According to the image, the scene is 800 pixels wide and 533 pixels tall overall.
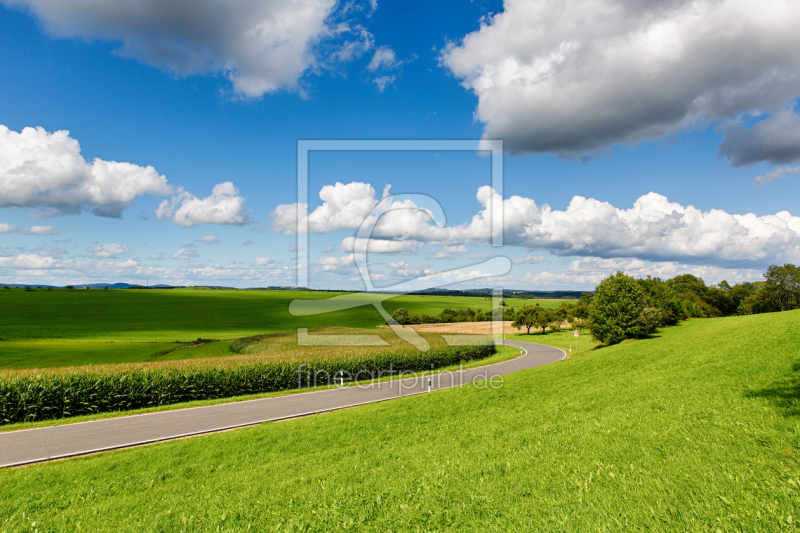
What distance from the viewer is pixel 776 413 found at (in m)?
7.79

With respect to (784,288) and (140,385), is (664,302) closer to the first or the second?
(784,288)

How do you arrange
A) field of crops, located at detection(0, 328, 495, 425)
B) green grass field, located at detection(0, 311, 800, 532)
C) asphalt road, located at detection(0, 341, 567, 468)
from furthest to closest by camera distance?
field of crops, located at detection(0, 328, 495, 425) < asphalt road, located at detection(0, 341, 567, 468) < green grass field, located at detection(0, 311, 800, 532)

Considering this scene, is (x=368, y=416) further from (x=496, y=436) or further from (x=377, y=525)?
(x=377, y=525)

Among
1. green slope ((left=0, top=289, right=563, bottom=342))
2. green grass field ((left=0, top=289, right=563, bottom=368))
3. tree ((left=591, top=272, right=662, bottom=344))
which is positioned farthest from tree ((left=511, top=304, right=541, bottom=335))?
tree ((left=591, top=272, right=662, bottom=344))

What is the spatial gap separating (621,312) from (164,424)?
44497 mm

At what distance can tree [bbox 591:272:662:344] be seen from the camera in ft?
136

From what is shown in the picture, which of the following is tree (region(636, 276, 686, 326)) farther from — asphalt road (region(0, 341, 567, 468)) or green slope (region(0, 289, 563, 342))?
green slope (region(0, 289, 563, 342))

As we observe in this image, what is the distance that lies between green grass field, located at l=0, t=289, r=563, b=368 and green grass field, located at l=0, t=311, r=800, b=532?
1144 inches

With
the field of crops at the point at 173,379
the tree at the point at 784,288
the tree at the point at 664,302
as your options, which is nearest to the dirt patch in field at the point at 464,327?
the tree at the point at 664,302

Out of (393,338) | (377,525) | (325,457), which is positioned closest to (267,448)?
(325,457)

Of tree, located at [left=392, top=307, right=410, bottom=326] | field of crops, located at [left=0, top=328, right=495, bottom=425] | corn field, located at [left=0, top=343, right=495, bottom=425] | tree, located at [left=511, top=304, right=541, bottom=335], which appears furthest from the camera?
tree, located at [left=392, top=307, right=410, bottom=326]

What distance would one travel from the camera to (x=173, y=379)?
2245 centimetres

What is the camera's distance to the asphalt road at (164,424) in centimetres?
1350

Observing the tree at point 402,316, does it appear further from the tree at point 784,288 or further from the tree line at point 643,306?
the tree at point 784,288
